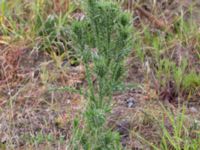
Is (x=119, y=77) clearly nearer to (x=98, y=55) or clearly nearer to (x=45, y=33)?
(x=98, y=55)

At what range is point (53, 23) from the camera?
2930 millimetres

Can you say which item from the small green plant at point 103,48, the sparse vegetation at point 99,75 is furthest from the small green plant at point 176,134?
the small green plant at point 103,48

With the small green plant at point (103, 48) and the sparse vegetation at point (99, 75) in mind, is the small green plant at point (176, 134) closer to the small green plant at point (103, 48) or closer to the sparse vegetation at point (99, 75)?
the sparse vegetation at point (99, 75)

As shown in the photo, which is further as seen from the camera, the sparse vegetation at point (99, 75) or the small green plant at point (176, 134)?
the small green plant at point (176, 134)

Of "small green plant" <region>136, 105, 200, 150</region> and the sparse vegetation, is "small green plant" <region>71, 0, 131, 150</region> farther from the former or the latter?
"small green plant" <region>136, 105, 200, 150</region>

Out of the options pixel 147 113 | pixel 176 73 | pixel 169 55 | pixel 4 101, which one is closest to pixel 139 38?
pixel 169 55

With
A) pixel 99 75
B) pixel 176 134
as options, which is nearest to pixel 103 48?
pixel 99 75

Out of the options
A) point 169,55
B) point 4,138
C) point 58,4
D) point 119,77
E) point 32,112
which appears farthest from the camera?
point 58,4

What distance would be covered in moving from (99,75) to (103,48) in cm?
10

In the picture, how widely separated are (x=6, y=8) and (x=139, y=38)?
785 millimetres

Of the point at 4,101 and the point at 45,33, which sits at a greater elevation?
the point at 45,33

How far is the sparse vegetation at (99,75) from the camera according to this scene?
1959mm

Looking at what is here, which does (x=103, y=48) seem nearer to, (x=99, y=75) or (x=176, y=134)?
(x=99, y=75)

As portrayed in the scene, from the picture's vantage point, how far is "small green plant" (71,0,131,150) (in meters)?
1.89
